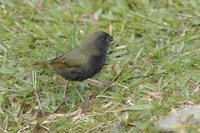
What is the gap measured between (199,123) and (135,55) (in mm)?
1896

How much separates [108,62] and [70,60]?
30.1 inches

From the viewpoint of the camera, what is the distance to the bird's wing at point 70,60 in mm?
5895

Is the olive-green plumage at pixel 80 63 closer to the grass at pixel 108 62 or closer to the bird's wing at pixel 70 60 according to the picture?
the bird's wing at pixel 70 60

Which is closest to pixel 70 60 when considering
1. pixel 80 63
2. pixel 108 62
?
pixel 80 63

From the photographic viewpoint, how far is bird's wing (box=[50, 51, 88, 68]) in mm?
5895

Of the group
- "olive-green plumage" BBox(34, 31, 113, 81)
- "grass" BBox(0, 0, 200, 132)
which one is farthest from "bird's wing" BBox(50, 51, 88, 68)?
"grass" BBox(0, 0, 200, 132)

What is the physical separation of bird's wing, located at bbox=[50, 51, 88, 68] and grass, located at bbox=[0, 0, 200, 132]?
0.32 m

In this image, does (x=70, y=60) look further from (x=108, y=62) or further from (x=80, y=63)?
(x=108, y=62)

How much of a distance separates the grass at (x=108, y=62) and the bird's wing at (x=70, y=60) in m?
0.32

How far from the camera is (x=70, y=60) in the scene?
5.93 meters

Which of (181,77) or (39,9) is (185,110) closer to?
(181,77)

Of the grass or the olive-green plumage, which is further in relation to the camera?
the olive-green plumage

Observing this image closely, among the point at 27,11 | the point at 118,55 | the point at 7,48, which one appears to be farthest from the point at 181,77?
the point at 27,11

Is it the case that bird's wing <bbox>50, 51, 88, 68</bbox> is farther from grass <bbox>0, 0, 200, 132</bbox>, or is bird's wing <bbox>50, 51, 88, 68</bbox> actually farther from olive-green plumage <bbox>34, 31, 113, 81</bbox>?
grass <bbox>0, 0, 200, 132</bbox>
